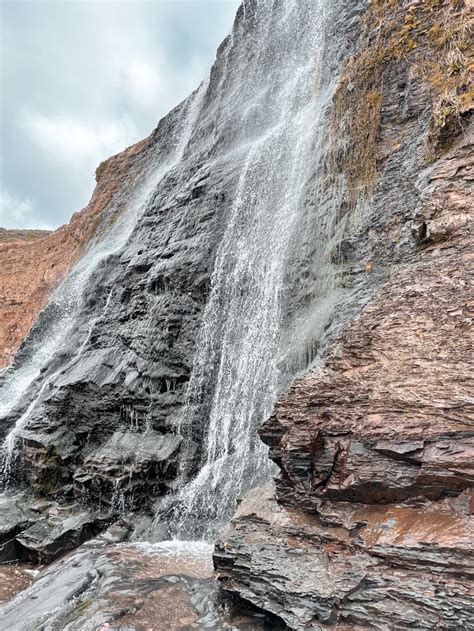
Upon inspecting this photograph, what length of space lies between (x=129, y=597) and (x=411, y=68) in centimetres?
970

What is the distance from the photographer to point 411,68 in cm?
855

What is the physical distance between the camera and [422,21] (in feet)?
29.1

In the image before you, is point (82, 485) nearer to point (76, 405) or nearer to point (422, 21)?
point (76, 405)

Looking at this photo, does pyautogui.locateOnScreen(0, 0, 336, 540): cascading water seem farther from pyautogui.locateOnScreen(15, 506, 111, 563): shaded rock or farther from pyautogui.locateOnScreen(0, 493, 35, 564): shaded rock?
pyautogui.locateOnScreen(0, 493, 35, 564): shaded rock

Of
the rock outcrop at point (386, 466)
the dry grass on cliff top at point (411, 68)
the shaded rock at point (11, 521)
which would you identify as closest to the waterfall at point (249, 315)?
the dry grass on cliff top at point (411, 68)

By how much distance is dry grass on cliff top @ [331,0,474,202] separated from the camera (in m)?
6.84

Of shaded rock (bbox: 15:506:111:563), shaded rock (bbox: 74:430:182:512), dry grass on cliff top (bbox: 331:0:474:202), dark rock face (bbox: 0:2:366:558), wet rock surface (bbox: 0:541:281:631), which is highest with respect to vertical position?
dry grass on cliff top (bbox: 331:0:474:202)

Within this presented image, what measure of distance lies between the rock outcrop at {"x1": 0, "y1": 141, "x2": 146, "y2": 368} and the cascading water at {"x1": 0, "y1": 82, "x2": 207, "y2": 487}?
1962mm

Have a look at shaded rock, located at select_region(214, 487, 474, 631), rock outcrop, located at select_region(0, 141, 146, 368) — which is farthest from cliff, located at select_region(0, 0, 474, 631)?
rock outcrop, located at select_region(0, 141, 146, 368)

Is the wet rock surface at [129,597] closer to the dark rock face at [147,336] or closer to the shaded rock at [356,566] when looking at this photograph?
the shaded rock at [356,566]

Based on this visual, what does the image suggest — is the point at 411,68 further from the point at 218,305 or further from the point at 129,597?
the point at 129,597

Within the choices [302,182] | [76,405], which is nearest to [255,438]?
[76,405]

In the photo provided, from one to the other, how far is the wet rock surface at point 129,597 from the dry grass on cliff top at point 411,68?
6.68 meters

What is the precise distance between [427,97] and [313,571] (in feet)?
26.0
